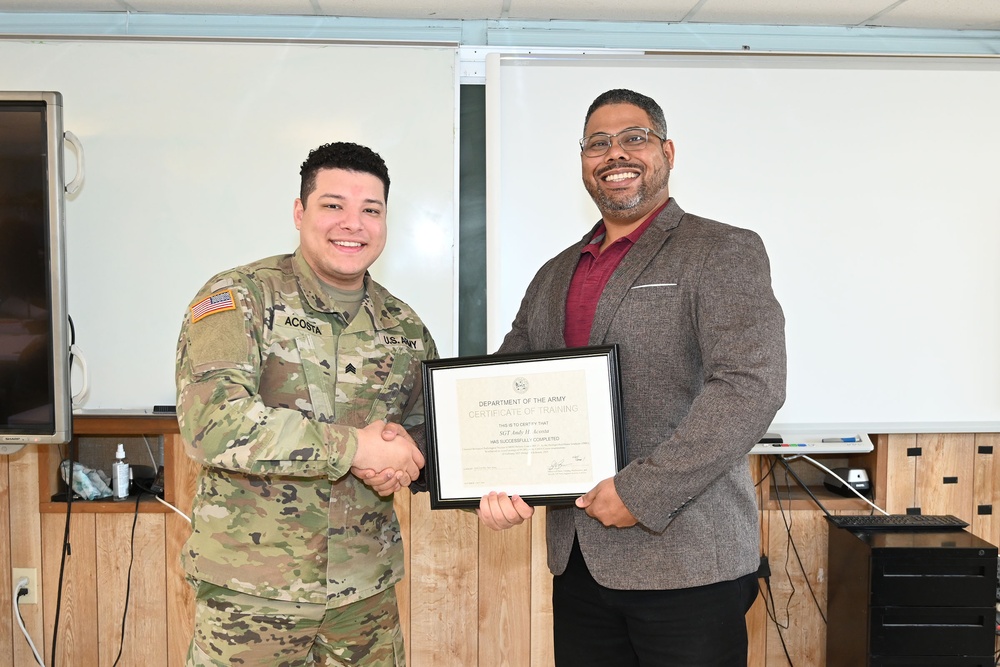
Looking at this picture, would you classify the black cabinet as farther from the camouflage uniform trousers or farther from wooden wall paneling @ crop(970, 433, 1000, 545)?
the camouflage uniform trousers

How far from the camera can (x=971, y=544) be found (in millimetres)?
2682

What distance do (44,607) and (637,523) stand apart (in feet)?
8.71

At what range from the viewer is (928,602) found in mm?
2682

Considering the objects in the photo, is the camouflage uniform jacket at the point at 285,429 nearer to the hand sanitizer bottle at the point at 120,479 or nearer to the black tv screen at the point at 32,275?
the black tv screen at the point at 32,275

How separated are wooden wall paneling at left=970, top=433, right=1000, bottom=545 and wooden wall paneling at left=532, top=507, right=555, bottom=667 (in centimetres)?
177

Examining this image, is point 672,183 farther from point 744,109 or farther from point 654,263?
point 654,263

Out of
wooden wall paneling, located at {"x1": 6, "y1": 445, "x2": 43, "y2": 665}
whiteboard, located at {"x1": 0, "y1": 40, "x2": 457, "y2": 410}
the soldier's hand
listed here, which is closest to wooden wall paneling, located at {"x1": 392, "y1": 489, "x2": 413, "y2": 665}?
whiteboard, located at {"x1": 0, "y1": 40, "x2": 457, "y2": 410}

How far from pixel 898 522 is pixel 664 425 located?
1736 millimetres

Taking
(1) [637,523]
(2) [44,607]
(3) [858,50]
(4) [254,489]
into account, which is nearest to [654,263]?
(1) [637,523]

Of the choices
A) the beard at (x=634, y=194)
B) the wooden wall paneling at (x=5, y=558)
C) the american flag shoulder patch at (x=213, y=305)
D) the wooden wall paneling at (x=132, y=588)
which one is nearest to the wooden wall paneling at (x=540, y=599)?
the wooden wall paneling at (x=132, y=588)

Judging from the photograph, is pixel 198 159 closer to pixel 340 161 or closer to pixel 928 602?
pixel 340 161

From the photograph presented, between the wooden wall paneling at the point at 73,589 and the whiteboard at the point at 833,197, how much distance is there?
5.99 ft

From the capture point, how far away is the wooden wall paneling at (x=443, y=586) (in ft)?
9.99

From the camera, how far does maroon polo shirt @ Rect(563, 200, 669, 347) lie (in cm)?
179
